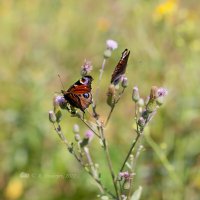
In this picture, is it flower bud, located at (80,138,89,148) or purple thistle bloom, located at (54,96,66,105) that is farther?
flower bud, located at (80,138,89,148)

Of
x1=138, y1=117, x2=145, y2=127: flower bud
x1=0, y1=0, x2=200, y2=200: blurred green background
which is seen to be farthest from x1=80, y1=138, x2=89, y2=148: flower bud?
x1=0, y1=0, x2=200, y2=200: blurred green background

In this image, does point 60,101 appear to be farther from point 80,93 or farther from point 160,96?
point 160,96

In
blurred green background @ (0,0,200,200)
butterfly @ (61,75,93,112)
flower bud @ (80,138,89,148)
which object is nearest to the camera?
butterfly @ (61,75,93,112)

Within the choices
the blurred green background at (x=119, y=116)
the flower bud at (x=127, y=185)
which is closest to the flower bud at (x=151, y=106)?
the flower bud at (x=127, y=185)

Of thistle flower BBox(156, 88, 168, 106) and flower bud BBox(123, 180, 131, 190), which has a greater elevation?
thistle flower BBox(156, 88, 168, 106)

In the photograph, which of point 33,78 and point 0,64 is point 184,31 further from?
point 0,64

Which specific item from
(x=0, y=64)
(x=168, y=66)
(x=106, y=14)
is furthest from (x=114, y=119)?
(x=106, y=14)

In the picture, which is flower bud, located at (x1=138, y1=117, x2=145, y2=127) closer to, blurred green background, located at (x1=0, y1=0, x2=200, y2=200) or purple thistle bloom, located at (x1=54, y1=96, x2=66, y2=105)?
purple thistle bloom, located at (x1=54, y1=96, x2=66, y2=105)
